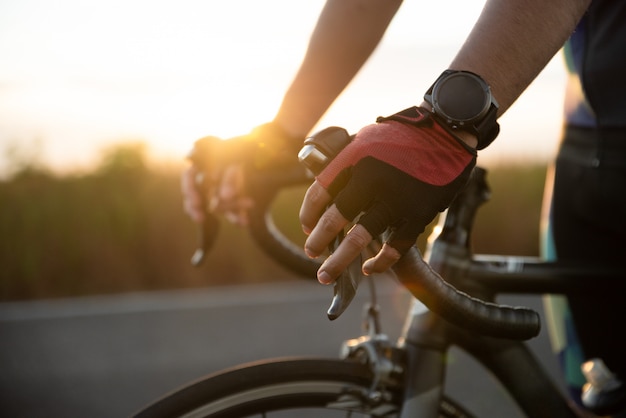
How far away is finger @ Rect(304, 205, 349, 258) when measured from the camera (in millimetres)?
950

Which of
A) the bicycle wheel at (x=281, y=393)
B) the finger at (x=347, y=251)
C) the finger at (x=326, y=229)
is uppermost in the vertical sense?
the finger at (x=326, y=229)

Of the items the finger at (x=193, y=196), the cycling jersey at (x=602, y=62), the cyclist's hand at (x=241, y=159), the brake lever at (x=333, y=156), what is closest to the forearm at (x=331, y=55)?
the cyclist's hand at (x=241, y=159)

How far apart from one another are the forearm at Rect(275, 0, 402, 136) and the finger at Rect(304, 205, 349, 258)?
53 cm

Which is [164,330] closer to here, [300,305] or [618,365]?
[300,305]

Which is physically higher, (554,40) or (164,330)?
(164,330)

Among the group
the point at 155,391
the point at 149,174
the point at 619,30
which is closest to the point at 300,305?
the point at 155,391

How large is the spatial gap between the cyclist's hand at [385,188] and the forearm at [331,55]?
1.62ft

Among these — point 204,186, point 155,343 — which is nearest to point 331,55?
point 204,186

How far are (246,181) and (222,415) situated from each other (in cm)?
50

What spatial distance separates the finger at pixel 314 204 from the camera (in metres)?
0.97

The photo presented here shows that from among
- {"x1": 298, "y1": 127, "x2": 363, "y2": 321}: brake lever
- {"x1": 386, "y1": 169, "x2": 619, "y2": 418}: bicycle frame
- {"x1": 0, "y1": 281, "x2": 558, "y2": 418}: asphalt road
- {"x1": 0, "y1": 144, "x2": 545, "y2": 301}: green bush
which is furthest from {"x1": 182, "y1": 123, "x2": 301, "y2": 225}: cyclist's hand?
{"x1": 0, "y1": 144, "x2": 545, "y2": 301}: green bush

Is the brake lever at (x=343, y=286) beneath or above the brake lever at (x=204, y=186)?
beneath

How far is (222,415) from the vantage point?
124 cm

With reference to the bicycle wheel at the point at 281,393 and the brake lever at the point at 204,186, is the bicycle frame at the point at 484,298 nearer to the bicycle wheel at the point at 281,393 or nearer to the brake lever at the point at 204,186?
the bicycle wheel at the point at 281,393
